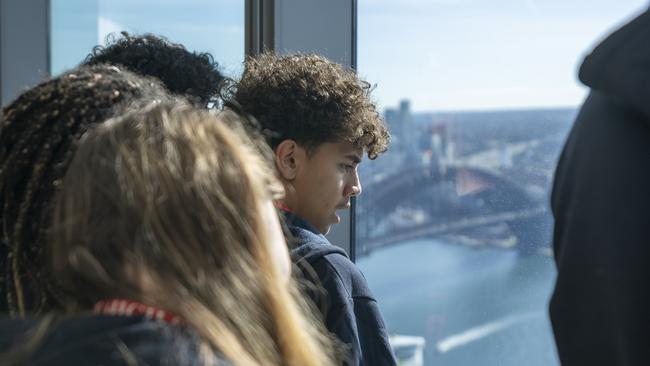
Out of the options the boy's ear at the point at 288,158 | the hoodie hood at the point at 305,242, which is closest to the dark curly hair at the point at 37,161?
the hoodie hood at the point at 305,242

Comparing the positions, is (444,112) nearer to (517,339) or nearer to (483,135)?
(483,135)

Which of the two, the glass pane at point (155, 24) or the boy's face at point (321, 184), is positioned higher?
the glass pane at point (155, 24)

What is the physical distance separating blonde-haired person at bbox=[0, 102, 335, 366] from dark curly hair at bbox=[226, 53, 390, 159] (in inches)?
37.3

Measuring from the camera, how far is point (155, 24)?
3.01 metres

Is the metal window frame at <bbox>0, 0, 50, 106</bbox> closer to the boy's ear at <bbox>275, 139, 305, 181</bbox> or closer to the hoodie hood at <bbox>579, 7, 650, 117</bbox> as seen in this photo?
the boy's ear at <bbox>275, 139, 305, 181</bbox>

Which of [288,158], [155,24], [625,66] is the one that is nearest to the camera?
[625,66]

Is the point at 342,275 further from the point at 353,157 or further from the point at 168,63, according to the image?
the point at 168,63

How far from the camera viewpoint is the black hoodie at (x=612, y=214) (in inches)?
39.1

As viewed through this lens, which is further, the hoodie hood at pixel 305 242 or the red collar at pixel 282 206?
the red collar at pixel 282 206

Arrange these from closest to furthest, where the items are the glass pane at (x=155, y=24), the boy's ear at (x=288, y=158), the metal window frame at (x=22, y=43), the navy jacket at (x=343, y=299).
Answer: the navy jacket at (x=343, y=299), the boy's ear at (x=288, y=158), the glass pane at (x=155, y=24), the metal window frame at (x=22, y=43)

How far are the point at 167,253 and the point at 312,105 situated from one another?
1.07 metres

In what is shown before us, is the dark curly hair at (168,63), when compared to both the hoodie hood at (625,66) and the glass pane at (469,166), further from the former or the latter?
the hoodie hood at (625,66)

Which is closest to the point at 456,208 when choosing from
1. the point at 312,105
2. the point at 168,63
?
the point at 312,105

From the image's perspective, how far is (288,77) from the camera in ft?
6.35
